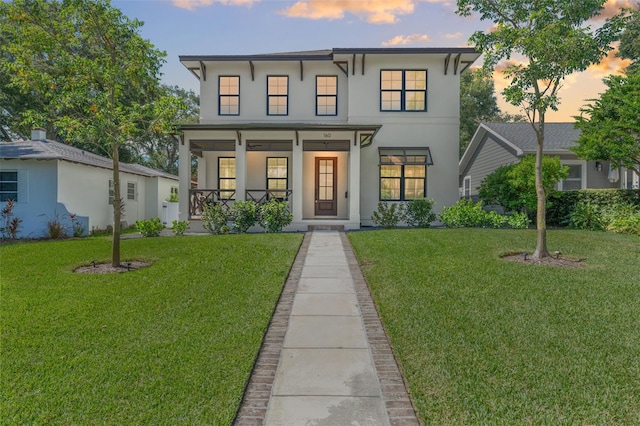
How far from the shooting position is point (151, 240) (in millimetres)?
10555

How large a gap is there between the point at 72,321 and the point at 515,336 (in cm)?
536

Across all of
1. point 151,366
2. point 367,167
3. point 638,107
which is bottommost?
point 151,366

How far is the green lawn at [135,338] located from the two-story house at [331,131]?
666 centimetres

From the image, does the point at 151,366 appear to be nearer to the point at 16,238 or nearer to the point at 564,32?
the point at 564,32

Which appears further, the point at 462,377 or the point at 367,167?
the point at 367,167

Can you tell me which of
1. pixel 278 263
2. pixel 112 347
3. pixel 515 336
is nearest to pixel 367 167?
pixel 278 263

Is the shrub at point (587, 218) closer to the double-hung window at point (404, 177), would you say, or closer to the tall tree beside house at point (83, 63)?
the double-hung window at point (404, 177)

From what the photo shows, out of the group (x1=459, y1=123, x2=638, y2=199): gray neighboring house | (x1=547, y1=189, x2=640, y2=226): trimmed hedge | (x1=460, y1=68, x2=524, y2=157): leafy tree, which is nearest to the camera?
(x1=547, y1=189, x2=640, y2=226): trimmed hedge

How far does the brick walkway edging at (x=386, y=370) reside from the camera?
2.89m

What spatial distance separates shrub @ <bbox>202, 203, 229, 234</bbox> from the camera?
12211 millimetres

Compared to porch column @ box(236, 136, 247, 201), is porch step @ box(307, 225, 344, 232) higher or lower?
lower

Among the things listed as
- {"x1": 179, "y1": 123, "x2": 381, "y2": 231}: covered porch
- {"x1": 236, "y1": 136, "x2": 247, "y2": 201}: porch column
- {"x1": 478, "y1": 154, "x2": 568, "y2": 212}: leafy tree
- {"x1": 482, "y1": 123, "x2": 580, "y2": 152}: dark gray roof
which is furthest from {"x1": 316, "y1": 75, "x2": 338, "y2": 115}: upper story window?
{"x1": 482, "y1": 123, "x2": 580, "y2": 152}: dark gray roof

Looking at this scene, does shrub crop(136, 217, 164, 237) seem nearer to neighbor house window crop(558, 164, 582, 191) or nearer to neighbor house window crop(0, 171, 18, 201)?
neighbor house window crop(0, 171, 18, 201)

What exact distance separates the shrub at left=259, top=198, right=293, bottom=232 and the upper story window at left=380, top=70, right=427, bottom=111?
618cm
